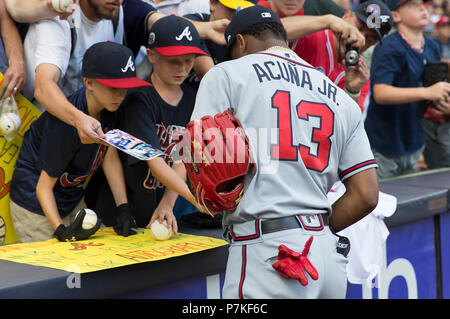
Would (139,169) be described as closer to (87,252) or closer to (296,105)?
(87,252)

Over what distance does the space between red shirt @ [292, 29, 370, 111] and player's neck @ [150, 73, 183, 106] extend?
0.98 metres

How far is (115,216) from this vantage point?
3.07 m

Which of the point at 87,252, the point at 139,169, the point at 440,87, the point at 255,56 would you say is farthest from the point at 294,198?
the point at 440,87

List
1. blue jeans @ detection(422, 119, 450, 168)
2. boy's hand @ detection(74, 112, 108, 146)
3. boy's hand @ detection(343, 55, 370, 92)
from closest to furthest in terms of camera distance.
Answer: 1. boy's hand @ detection(74, 112, 108, 146)
2. boy's hand @ detection(343, 55, 370, 92)
3. blue jeans @ detection(422, 119, 450, 168)

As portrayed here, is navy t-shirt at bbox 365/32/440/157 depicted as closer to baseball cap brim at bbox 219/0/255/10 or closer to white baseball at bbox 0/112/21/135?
baseball cap brim at bbox 219/0/255/10

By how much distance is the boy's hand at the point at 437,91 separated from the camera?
4531 mm

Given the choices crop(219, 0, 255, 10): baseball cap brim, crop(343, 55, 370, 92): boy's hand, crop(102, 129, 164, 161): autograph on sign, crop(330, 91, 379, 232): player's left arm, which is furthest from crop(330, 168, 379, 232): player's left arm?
crop(343, 55, 370, 92): boy's hand

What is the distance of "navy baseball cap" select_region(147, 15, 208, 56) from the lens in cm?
291

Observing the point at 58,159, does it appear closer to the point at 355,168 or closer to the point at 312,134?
the point at 312,134

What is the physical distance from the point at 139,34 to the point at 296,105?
5.24 ft

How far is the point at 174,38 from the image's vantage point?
2.91 meters

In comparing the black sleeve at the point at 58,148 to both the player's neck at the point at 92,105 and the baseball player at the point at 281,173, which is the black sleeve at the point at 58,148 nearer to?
the player's neck at the point at 92,105

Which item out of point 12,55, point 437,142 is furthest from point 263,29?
point 437,142

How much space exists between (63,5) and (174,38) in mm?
556
